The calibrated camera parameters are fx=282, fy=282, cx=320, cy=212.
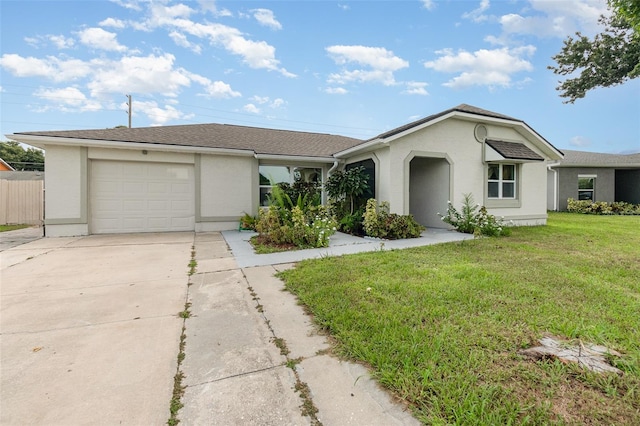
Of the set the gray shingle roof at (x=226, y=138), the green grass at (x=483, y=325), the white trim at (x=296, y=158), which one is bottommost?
the green grass at (x=483, y=325)

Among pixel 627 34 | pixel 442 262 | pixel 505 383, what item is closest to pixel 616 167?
pixel 627 34

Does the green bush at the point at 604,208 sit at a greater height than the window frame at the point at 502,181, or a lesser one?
lesser

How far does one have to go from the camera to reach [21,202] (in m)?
11.8

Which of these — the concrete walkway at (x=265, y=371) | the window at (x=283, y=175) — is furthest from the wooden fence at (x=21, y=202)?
the concrete walkway at (x=265, y=371)

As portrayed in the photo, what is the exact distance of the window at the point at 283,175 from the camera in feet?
37.4

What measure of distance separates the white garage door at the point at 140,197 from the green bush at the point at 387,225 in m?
6.49

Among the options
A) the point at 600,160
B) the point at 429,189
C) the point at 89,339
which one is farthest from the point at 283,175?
the point at 600,160

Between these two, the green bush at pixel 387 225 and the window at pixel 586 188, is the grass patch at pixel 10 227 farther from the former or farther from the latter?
the window at pixel 586 188

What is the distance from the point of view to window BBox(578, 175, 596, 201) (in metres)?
18.2

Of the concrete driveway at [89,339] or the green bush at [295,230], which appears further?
the green bush at [295,230]

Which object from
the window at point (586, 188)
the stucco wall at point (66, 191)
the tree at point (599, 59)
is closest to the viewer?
the stucco wall at point (66, 191)

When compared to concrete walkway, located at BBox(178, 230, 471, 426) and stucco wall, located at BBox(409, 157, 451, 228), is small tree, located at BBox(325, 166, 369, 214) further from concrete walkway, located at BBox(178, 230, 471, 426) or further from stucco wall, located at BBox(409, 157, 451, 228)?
concrete walkway, located at BBox(178, 230, 471, 426)

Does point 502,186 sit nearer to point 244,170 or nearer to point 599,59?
point 599,59

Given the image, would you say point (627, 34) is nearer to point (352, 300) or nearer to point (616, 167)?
point (616, 167)
